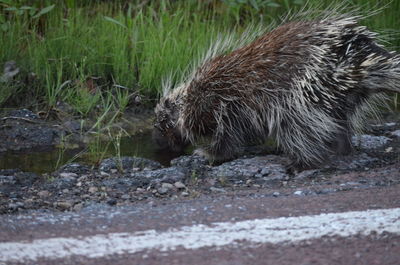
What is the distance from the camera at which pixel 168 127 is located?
5.72 m

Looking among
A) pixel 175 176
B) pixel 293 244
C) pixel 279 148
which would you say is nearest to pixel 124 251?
pixel 293 244

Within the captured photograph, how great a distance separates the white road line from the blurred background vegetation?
284 cm

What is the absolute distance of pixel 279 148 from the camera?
5.64 m

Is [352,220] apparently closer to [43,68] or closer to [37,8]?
[43,68]

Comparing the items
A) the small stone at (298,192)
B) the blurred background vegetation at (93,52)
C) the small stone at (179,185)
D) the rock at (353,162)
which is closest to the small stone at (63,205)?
the small stone at (179,185)

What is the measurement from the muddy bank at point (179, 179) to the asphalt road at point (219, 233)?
393mm

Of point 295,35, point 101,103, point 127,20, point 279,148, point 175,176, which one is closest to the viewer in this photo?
point 175,176

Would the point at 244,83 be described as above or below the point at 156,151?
above

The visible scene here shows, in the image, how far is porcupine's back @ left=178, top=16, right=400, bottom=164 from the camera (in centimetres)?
485

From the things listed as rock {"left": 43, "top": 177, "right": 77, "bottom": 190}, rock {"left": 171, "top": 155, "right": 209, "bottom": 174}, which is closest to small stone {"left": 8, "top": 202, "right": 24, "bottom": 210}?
rock {"left": 43, "top": 177, "right": 77, "bottom": 190}

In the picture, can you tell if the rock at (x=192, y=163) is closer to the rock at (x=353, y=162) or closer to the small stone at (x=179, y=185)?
the small stone at (x=179, y=185)

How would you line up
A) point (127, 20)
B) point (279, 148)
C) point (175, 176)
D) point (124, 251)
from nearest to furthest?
point (124, 251), point (175, 176), point (279, 148), point (127, 20)

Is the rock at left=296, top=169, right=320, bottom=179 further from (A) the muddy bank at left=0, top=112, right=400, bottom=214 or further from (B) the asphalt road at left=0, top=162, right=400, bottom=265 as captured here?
(B) the asphalt road at left=0, top=162, right=400, bottom=265

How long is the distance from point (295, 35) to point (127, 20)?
2327mm
